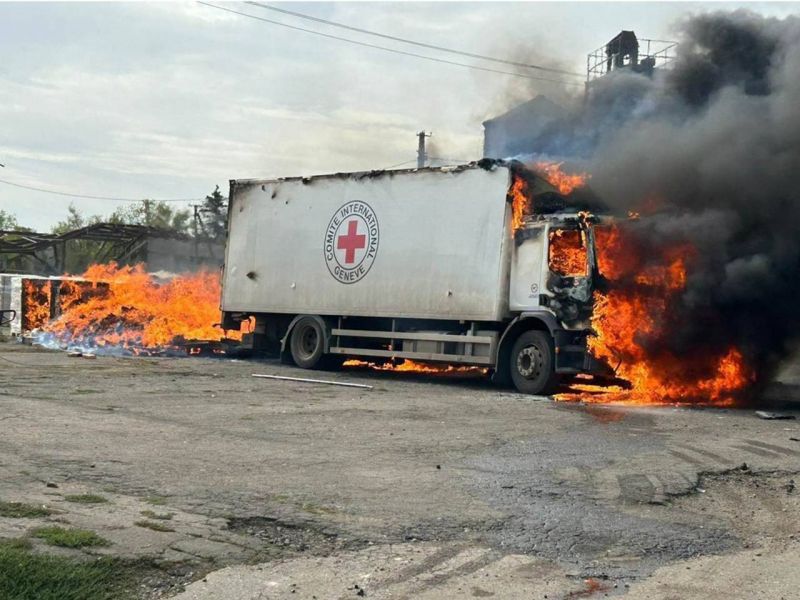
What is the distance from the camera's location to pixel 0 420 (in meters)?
8.48

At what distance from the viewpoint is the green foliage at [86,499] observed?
5277mm

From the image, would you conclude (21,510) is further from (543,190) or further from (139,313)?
(139,313)

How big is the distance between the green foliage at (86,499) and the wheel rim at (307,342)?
11398mm

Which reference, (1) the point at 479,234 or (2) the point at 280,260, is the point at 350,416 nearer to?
(1) the point at 479,234

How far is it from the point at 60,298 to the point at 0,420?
46.6 feet

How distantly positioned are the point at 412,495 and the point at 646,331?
719 centimetres

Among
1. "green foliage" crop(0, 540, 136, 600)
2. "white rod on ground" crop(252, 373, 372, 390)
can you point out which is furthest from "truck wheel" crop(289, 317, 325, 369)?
"green foliage" crop(0, 540, 136, 600)

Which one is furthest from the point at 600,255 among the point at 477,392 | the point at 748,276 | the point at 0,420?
the point at 0,420

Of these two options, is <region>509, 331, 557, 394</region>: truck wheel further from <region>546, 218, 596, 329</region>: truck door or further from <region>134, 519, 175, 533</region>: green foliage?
<region>134, 519, 175, 533</region>: green foliage

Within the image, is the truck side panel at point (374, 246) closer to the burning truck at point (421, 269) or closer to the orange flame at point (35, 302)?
the burning truck at point (421, 269)

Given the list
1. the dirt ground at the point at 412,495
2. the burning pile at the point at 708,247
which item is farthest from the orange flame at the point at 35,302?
the burning pile at the point at 708,247

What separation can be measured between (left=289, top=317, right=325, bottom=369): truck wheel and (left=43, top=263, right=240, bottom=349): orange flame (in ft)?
10.5

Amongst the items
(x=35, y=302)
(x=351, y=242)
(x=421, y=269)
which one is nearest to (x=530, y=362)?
(x=421, y=269)

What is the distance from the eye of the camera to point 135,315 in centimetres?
2052
